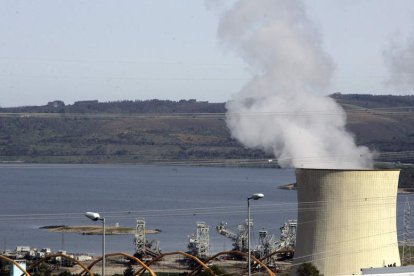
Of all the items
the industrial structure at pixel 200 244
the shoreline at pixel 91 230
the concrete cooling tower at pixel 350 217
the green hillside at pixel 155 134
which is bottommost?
the concrete cooling tower at pixel 350 217

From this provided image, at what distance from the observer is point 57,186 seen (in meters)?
119

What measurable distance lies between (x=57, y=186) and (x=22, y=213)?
130 feet

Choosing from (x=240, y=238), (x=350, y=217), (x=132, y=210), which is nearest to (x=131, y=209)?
(x=132, y=210)

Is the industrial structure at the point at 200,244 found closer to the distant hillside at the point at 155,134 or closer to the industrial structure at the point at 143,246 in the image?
the industrial structure at the point at 143,246

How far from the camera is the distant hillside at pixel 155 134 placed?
141 m

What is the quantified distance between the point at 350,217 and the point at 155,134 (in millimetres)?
130905

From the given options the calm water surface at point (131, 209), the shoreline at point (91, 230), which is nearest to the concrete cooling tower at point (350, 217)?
the calm water surface at point (131, 209)

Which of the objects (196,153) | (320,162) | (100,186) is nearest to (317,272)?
(320,162)

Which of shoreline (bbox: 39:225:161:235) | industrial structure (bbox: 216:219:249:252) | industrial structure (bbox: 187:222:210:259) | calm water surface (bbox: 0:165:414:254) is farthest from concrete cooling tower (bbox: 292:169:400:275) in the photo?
shoreline (bbox: 39:225:161:235)

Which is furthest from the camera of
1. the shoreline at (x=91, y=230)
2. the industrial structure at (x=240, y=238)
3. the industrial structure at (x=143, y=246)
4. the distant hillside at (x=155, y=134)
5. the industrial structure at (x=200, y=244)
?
the distant hillside at (x=155, y=134)

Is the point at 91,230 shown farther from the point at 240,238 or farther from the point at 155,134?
the point at 155,134

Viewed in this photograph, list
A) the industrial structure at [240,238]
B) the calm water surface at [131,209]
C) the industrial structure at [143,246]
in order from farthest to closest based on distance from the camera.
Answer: the calm water surface at [131,209] < the industrial structure at [240,238] < the industrial structure at [143,246]

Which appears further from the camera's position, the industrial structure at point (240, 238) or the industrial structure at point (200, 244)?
the industrial structure at point (240, 238)

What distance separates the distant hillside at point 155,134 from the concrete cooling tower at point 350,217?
80828 millimetres
